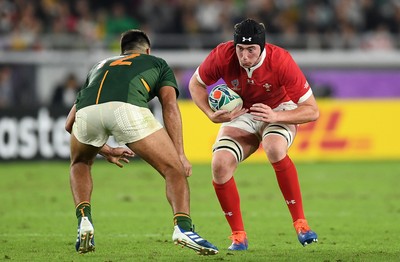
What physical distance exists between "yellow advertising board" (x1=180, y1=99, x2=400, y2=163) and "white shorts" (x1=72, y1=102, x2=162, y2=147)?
37.1ft

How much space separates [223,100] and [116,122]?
1.34m

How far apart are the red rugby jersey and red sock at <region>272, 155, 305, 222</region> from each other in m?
0.62

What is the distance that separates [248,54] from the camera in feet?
28.0

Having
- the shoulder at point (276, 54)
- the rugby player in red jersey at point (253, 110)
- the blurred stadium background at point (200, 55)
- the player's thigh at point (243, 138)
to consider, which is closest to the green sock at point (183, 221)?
the rugby player in red jersey at point (253, 110)

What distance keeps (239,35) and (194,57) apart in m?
15.4

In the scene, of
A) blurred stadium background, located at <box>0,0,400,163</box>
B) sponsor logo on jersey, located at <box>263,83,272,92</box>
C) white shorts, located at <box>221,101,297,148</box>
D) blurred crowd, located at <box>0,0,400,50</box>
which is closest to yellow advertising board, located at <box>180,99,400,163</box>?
blurred stadium background, located at <box>0,0,400,163</box>

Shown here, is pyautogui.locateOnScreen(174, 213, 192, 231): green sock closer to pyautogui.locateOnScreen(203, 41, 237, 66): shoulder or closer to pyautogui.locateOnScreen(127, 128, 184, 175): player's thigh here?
pyautogui.locateOnScreen(127, 128, 184, 175): player's thigh

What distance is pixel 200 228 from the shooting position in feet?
35.6

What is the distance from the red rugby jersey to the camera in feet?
28.6

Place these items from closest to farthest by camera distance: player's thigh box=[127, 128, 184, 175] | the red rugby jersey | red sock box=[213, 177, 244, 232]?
player's thigh box=[127, 128, 184, 175] → the red rugby jersey → red sock box=[213, 177, 244, 232]

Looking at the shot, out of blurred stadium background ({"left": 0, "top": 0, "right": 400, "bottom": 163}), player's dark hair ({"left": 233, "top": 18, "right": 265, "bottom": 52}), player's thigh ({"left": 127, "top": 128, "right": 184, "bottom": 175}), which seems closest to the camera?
player's thigh ({"left": 127, "top": 128, "right": 184, "bottom": 175})

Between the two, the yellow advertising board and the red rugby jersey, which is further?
the yellow advertising board

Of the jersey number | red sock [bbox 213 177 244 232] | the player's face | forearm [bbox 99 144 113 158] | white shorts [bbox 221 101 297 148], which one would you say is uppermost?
the player's face

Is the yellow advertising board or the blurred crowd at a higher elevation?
the blurred crowd
